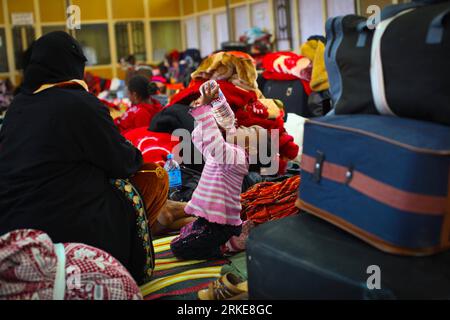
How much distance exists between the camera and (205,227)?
2.70 meters

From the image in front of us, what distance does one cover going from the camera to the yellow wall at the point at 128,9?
12.5 m

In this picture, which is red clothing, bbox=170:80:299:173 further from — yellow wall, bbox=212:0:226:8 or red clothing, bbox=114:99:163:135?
yellow wall, bbox=212:0:226:8

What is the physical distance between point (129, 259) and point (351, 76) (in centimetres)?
117

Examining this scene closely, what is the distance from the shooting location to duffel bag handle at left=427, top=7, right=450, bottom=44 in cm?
158

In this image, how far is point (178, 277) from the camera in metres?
2.55

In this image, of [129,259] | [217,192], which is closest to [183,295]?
[129,259]

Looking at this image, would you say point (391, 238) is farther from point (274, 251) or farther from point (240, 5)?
point (240, 5)

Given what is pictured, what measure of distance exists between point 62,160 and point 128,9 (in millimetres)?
11138

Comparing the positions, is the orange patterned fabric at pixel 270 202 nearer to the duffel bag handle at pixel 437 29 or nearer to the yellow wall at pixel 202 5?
the duffel bag handle at pixel 437 29

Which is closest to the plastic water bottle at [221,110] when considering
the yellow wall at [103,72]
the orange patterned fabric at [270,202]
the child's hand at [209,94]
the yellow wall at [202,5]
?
the child's hand at [209,94]

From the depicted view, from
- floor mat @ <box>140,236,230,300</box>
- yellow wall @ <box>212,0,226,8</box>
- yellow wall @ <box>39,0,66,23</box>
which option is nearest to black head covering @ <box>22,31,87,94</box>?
floor mat @ <box>140,236,230,300</box>

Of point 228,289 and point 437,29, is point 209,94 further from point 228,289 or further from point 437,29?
point 437,29

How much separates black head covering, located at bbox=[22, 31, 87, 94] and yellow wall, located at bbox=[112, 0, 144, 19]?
35.0 ft

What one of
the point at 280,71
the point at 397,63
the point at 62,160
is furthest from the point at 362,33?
the point at 280,71
